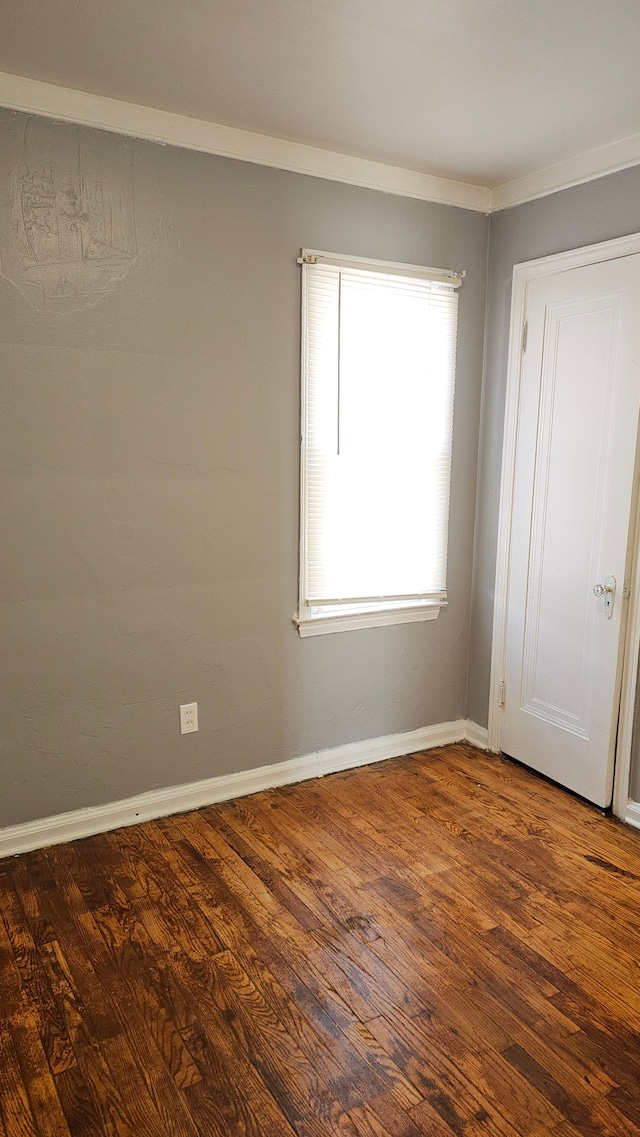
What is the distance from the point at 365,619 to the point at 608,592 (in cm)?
103

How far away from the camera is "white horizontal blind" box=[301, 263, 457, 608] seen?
3047mm

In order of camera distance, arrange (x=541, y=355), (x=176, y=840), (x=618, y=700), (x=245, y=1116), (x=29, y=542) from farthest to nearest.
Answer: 1. (x=541, y=355)
2. (x=618, y=700)
3. (x=176, y=840)
4. (x=29, y=542)
5. (x=245, y=1116)

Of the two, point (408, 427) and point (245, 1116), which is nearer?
point (245, 1116)

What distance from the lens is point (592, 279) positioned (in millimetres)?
2914

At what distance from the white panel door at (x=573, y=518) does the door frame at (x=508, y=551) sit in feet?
0.09

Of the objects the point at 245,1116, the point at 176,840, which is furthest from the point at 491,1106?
the point at 176,840

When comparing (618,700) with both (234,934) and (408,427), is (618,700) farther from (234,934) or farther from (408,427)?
(234,934)

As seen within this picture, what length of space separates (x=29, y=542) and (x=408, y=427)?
1.67 metres

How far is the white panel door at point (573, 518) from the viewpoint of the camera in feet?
9.38

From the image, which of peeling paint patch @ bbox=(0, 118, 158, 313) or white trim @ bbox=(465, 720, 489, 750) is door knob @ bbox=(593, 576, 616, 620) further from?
peeling paint patch @ bbox=(0, 118, 158, 313)

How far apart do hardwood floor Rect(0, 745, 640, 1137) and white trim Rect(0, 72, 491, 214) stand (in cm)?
250

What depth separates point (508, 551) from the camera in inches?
135

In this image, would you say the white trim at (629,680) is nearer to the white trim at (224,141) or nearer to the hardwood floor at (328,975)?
the hardwood floor at (328,975)

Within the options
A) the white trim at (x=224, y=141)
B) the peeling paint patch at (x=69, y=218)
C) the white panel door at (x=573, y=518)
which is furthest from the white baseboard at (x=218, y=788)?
the white trim at (x=224, y=141)
